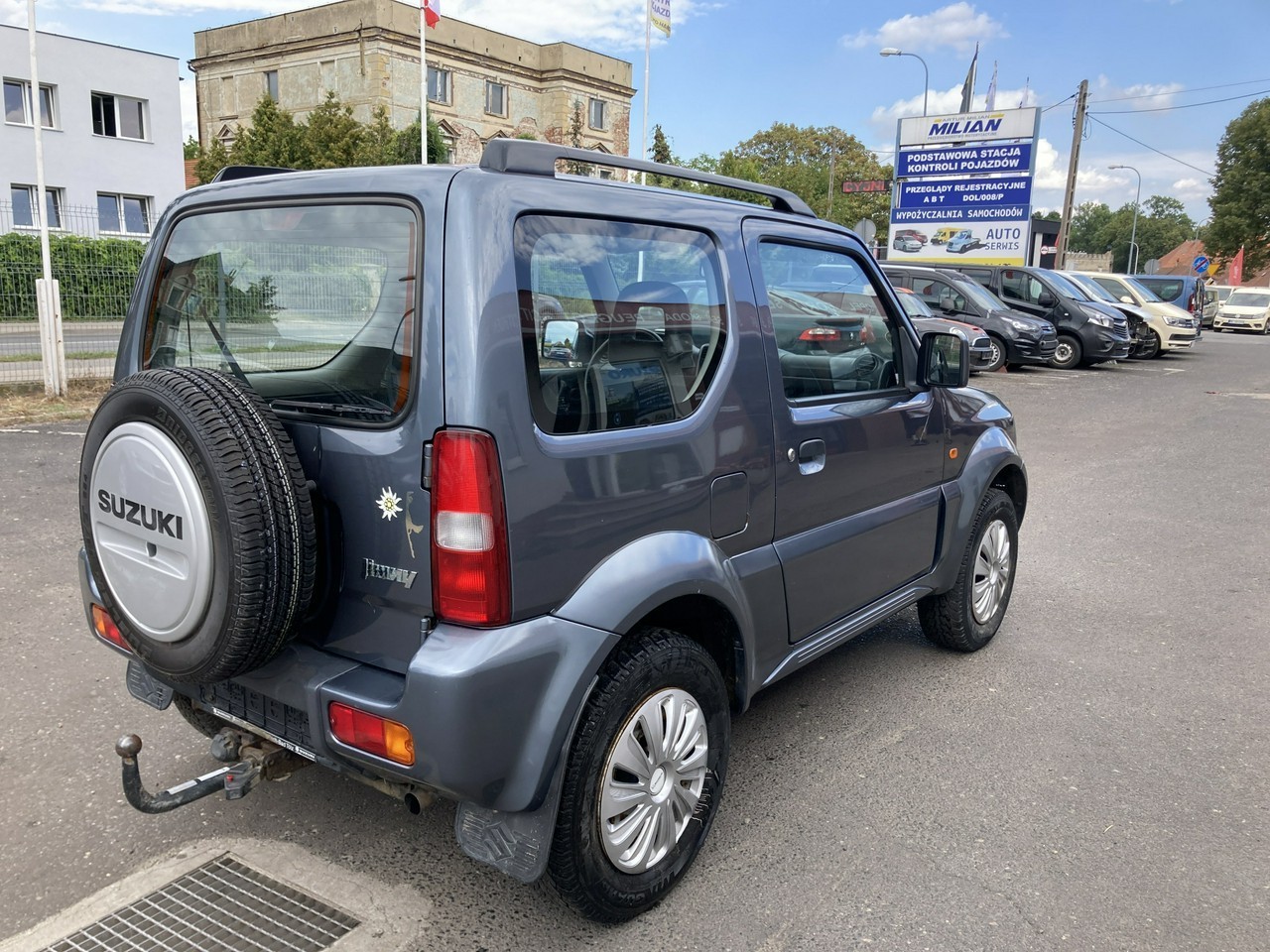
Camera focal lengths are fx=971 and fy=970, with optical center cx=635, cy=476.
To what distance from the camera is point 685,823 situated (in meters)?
2.69

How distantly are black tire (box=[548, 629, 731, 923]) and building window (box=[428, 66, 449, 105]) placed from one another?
180ft

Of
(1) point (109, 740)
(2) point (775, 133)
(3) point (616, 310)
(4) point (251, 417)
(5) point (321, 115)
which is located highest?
(2) point (775, 133)

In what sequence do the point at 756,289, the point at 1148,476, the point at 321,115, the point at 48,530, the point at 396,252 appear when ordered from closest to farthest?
1. the point at 396,252
2. the point at 756,289
3. the point at 48,530
4. the point at 1148,476
5. the point at 321,115

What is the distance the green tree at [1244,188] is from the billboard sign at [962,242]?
33.4 m

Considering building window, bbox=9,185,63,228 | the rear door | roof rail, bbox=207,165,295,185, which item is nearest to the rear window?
roof rail, bbox=207,165,295,185

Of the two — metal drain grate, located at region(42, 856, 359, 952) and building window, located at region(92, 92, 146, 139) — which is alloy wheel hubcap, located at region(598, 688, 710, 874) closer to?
metal drain grate, located at region(42, 856, 359, 952)

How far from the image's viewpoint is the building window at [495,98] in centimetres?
5544

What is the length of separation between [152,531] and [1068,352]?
19.9m

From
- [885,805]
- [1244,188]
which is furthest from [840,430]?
[1244,188]

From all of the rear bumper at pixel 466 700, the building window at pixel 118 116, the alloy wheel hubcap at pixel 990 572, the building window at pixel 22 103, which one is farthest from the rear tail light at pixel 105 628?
the building window at pixel 118 116

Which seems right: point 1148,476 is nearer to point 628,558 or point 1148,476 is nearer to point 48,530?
point 628,558

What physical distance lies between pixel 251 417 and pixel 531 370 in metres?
0.64

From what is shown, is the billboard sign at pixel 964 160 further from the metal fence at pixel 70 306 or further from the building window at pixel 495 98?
the building window at pixel 495 98

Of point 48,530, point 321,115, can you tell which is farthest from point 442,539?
point 321,115
